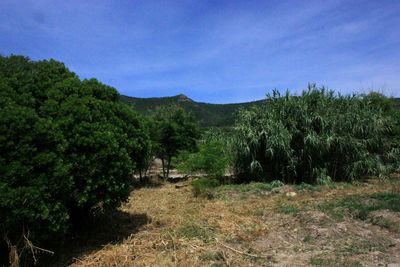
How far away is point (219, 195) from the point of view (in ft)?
32.9

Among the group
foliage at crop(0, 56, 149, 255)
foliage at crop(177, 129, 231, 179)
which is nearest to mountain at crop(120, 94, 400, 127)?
foliage at crop(177, 129, 231, 179)

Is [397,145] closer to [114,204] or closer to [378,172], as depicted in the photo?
[378,172]

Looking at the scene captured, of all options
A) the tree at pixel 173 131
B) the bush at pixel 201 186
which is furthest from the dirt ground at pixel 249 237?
the tree at pixel 173 131

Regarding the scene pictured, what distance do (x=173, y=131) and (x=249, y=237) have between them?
9.40 m

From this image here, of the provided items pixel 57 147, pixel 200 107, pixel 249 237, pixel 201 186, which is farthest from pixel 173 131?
pixel 200 107

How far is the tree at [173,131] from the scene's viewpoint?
50.2 ft

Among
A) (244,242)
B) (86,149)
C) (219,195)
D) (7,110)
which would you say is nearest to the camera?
(7,110)

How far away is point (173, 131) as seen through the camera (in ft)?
50.7

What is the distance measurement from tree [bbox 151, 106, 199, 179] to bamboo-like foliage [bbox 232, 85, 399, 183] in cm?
367

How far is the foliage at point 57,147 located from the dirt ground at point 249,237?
82 centimetres

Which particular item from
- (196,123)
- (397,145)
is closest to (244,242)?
(397,145)

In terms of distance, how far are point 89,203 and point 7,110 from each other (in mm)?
1673

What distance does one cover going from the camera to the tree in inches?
603

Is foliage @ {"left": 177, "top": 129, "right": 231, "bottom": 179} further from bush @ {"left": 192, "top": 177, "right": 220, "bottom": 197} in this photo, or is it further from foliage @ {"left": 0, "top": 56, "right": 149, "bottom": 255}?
foliage @ {"left": 0, "top": 56, "right": 149, "bottom": 255}
